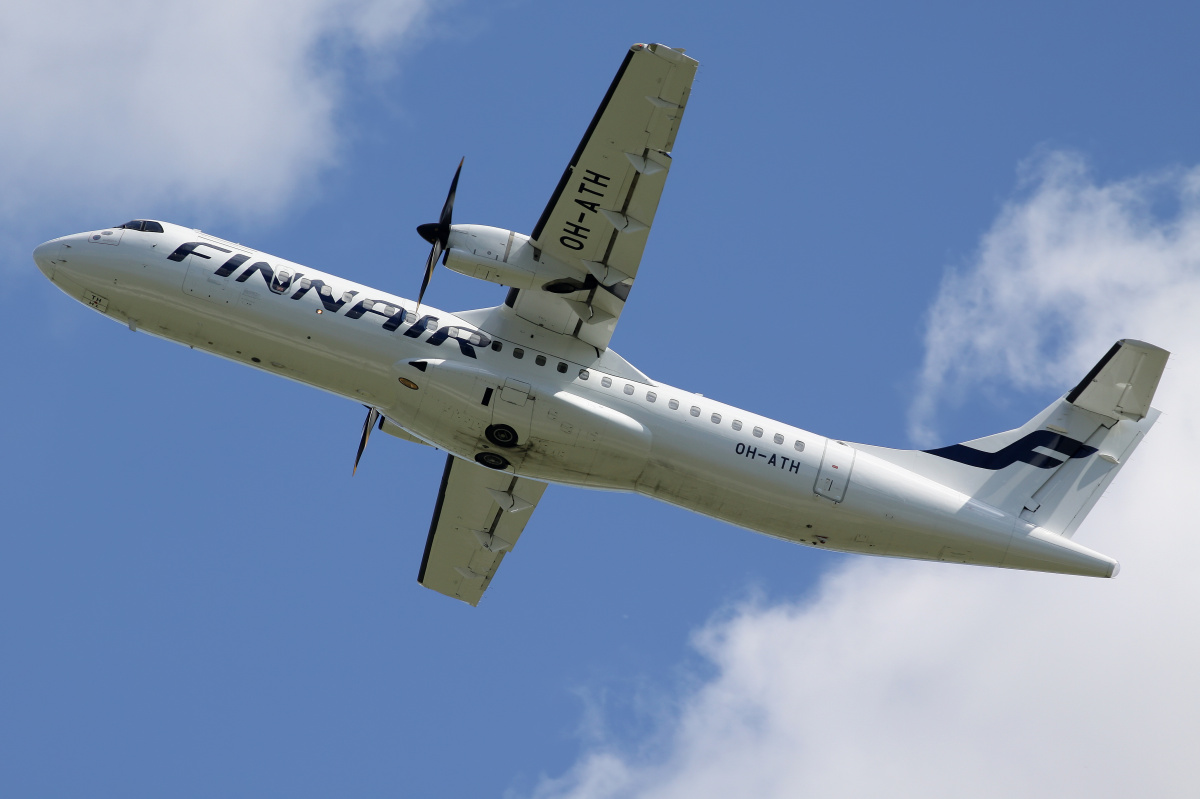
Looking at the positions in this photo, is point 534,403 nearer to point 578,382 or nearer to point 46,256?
point 578,382

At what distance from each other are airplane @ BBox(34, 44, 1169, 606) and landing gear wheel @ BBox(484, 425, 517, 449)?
3 centimetres

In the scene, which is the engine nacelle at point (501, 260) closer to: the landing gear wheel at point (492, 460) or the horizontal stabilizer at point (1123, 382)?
the landing gear wheel at point (492, 460)

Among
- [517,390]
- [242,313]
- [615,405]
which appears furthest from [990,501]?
[242,313]

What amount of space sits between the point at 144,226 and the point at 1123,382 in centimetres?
1924

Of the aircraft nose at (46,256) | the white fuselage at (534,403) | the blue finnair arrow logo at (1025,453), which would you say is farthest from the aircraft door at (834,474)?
the aircraft nose at (46,256)

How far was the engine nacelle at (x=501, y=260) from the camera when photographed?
22.3m

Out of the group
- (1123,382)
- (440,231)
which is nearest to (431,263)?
(440,231)

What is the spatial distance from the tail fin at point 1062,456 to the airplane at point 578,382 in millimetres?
40

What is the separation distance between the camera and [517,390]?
74.5 ft

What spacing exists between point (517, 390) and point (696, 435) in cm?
350

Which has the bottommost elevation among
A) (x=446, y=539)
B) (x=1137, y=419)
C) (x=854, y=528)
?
(x=446, y=539)

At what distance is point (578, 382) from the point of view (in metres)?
23.4

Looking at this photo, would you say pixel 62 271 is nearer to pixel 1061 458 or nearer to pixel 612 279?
pixel 612 279

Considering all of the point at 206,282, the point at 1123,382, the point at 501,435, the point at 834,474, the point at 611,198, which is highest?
the point at 1123,382
